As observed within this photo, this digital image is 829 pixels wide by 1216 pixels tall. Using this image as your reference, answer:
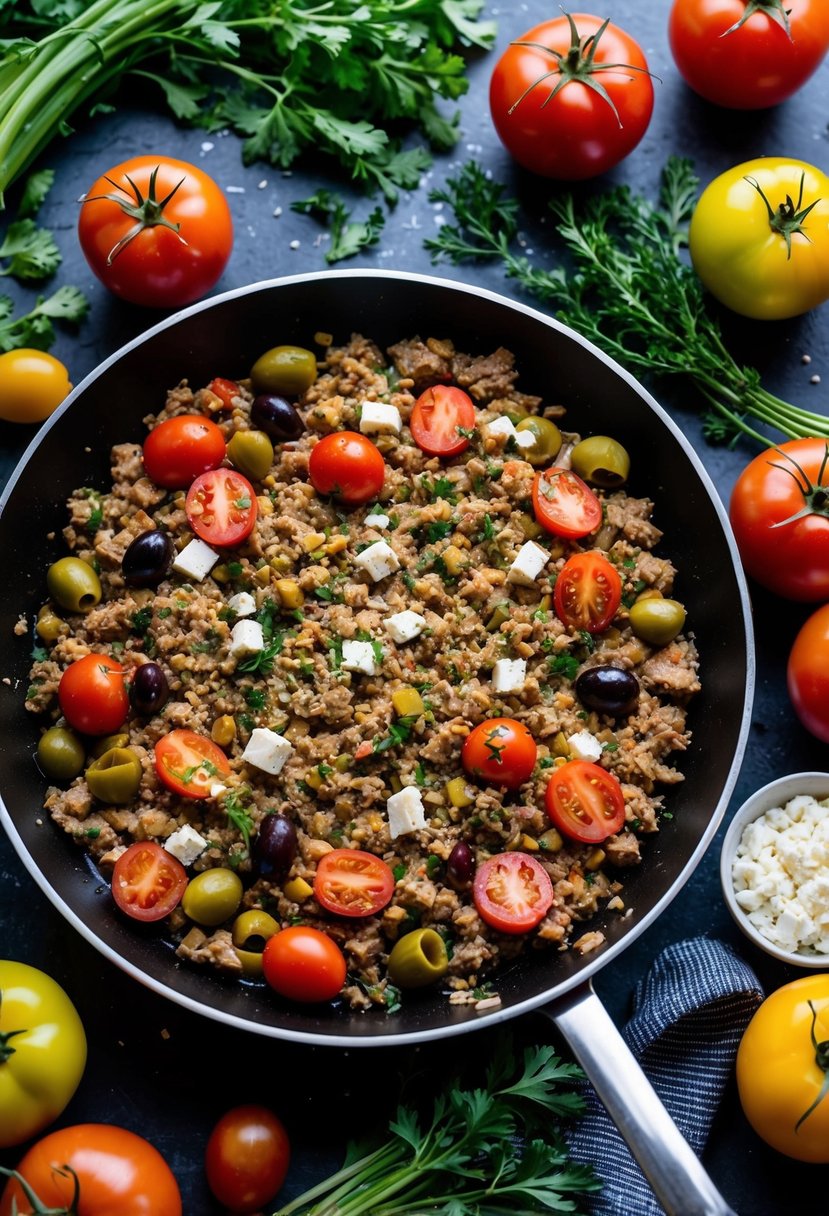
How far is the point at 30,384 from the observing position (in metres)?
4.14

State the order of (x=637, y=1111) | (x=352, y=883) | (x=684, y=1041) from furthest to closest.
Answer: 1. (x=684, y=1041)
2. (x=352, y=883)
3. (x=637, y=1111)

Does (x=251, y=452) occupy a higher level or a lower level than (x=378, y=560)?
higher

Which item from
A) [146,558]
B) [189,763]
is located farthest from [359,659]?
[146,558]

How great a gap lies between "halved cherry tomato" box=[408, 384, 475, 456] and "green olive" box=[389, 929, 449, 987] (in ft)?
5.12

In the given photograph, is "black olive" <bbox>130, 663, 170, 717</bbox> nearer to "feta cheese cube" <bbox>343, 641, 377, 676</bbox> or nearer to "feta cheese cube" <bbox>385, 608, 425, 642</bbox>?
"feta cheese cube" <bbox>343, 641, 377, 676</bbox>

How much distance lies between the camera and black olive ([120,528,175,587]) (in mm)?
3863

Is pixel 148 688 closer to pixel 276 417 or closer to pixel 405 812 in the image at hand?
pixel 405 812

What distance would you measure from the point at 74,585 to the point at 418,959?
160cm

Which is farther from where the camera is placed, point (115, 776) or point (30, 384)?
point (30, 384)

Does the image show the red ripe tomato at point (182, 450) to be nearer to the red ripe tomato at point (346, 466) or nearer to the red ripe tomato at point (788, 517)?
the red ripe tomato at point (346, 466)

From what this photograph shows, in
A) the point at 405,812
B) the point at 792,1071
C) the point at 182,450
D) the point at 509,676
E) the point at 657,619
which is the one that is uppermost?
the point at 182,450

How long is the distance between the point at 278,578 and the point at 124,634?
0.53m

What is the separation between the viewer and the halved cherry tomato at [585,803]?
3742 mm

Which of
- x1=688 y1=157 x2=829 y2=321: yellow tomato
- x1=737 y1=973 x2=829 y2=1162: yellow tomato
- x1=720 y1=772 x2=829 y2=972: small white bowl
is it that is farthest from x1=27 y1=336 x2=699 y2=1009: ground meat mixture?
x1=688 y1=157 x2=829 y2=321: yellow tomato
